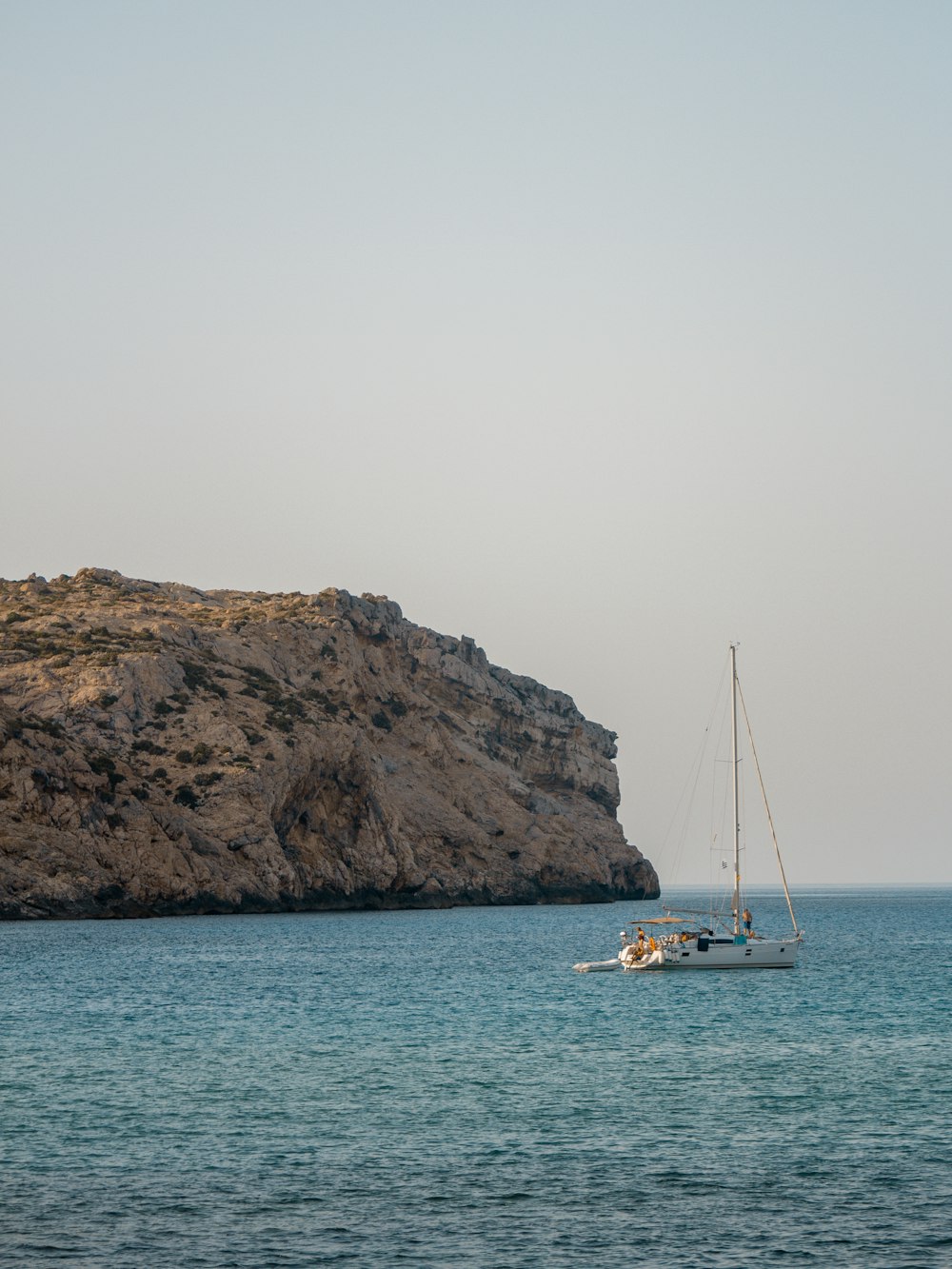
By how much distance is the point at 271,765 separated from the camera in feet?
417

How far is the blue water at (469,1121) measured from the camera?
73.6ft

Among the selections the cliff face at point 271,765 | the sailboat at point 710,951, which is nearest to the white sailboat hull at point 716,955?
the sailboat at point 710,951

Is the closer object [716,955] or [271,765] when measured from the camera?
[716,955]

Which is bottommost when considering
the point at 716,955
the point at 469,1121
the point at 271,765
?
the point at 469,1121

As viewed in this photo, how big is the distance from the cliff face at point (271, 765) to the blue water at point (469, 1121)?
42.7 metres

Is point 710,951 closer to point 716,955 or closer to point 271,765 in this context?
point 716,955

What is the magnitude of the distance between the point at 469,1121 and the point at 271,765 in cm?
9692

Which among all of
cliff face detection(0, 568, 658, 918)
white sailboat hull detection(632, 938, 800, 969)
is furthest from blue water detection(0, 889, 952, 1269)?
cliff face detection(0, 568, 658, 918)

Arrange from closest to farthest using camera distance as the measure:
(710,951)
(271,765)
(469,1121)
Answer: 1. (469,1121)
2. (710,951)
3. (271,765)

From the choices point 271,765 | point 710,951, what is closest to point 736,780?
point 710,951

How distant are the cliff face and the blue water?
42.7m

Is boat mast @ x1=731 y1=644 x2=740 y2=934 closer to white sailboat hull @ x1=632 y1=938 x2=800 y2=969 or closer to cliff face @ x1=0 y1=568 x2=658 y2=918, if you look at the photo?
white sailboat hull @ x1=632 y1=938 x2=800 y2=969

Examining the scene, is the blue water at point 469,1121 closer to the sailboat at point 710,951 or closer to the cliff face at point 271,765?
the sailboat at point 710,951

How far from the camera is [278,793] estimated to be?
126938 millimetres
